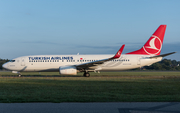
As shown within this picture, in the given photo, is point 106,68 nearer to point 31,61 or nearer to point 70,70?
point 70,70

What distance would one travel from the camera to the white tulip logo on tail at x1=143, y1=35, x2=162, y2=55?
102ft

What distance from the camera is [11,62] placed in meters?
30.2

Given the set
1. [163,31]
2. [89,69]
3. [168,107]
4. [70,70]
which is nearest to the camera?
[168,107]

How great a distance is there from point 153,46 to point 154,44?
34cm

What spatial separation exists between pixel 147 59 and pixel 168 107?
2322cm

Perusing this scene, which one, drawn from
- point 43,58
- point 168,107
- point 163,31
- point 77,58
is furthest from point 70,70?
point 168,107

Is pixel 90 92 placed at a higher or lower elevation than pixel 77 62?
lower

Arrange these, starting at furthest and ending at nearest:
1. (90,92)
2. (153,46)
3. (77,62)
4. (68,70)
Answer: (153,46)
(77,62)
(68,70)
(90,92)

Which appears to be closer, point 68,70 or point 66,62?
point 68,70

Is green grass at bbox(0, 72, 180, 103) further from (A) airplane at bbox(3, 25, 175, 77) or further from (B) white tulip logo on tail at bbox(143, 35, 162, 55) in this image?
(B) white tulip logo on tail at bbox(143, 35, 162, 55)

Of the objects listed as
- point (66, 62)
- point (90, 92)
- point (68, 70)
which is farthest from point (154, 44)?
point (90, 92)

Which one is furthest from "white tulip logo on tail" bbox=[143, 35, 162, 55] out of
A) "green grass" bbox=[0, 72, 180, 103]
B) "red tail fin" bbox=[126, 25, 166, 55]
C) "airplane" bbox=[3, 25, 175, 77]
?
"green grass" bbox=[0, 72, 180, 103]

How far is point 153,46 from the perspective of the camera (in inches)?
1225

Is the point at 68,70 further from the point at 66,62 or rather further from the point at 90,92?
the point at 90,92
